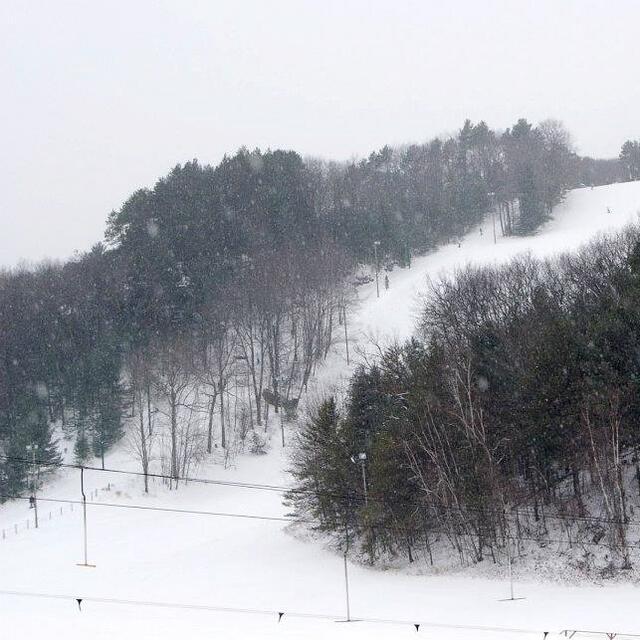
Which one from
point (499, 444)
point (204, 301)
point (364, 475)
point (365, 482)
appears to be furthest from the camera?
point (204, 301)

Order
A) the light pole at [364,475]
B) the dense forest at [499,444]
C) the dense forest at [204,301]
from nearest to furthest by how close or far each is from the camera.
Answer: the dense forest at [499,444], the light pole at [364,475], the dense forest at [204,301]

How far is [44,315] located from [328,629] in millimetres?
46680

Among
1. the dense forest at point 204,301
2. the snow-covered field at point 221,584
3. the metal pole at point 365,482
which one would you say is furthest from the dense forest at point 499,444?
the dense forest at point 204,301

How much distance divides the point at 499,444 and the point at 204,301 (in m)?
35.5

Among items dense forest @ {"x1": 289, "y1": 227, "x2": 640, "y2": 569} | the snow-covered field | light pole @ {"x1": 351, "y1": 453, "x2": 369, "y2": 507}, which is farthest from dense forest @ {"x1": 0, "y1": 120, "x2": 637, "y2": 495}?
light pole @ {"x1": 351, "y1": 453, "x2": 369, "y2": 507}

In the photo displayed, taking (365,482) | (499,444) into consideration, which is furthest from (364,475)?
(499,444)

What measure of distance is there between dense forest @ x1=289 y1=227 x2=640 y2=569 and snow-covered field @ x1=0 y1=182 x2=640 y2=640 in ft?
7.35

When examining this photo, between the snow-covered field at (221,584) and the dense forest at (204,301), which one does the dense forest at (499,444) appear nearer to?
the snow-covered field at (221,584)

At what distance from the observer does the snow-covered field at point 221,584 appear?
2217cm

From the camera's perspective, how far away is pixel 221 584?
29297 mm

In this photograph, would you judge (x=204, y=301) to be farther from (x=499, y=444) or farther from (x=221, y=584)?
(x=499, y=444)

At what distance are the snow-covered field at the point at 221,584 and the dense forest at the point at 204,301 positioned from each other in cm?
384

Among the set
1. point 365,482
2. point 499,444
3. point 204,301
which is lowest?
point 365,482

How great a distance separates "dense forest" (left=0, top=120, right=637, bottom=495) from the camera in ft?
173
